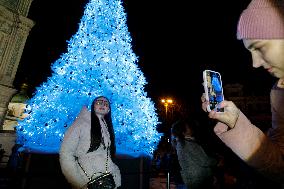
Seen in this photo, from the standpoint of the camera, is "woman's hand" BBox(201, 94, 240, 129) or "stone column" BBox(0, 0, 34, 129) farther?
"stone column" BBox(0, 0, 34, 129)

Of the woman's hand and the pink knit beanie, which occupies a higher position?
the pink knit beanie

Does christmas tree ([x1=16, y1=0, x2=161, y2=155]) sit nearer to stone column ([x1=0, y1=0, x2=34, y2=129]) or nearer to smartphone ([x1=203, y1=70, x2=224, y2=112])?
smartphone ([x1=203, y1=70, x2=224, y2=112])

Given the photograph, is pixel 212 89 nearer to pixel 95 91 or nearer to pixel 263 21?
pixel 263 21

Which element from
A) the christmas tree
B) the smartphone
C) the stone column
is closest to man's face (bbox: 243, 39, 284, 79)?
the smartphone

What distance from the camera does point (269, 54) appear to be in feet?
3.97

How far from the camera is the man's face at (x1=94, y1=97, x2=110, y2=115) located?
4425mm

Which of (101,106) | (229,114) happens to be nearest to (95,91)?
(101,106)

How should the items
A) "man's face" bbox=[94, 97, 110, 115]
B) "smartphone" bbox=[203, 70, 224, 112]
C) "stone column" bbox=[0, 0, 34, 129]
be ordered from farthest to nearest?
1. "stone column" bbox=[0, 0, 34, 129]
2. "man's face" bbox=[94, 97, 110, 115]
3. "smartphone" bbox=[203, 70, 224, 112]

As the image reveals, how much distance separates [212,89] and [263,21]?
2.19ft

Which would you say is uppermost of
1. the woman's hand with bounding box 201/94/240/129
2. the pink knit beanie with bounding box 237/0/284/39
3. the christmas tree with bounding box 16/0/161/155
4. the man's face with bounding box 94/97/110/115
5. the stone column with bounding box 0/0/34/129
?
the stone column with bounding box 0/0/34/129

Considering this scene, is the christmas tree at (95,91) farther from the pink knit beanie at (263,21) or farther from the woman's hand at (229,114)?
the pink knit beanie at (263,21)

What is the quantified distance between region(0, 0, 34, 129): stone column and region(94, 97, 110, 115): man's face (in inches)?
631

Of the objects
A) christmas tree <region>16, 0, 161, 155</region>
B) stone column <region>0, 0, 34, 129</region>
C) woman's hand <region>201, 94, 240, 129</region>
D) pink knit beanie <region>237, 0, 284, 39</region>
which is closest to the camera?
pink knit beanie <region>237, 0, 284, 39</region>

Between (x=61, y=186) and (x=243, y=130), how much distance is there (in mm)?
5980
